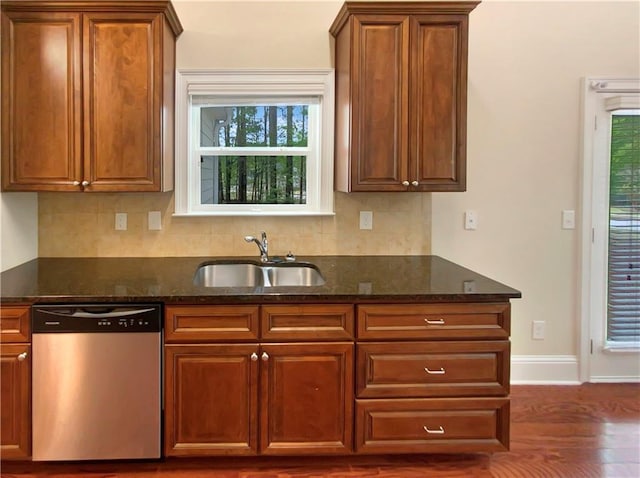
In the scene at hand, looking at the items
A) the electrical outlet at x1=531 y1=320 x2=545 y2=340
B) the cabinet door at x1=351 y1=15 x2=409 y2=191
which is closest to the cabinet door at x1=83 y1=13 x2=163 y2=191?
the cabinet door at x1=351 y1=15 x2=409 y2=191

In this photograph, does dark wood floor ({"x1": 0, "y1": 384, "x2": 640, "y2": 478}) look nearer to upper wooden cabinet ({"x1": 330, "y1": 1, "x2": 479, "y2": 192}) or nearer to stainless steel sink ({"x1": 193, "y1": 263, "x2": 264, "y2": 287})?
stainless steel sink ({"x1": 193, "y1": 263, "x2": 264, "y2": 287})

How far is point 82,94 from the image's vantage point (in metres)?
2.81

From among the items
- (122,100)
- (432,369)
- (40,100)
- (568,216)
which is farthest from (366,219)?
(40,100)

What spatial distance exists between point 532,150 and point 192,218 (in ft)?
7.19

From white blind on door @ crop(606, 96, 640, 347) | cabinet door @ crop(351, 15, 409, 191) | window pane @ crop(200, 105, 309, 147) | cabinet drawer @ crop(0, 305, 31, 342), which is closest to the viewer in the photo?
cabinet drawer @ crop(0, 305, 31, 342)

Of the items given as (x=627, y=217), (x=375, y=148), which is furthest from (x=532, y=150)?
(x=375, y=148)

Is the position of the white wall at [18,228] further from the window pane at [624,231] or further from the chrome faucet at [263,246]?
the window pane at [624,231]

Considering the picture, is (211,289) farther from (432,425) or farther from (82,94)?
(82,94)

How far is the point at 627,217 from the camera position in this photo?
11.5 feet

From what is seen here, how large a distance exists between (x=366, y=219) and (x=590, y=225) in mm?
1464

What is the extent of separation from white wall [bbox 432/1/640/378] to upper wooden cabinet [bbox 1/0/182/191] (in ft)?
6.03

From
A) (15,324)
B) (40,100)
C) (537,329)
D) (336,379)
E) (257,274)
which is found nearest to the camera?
(15,324)

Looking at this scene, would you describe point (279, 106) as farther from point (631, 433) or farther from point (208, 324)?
point (631, 433)

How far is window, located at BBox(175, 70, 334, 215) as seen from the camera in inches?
128
